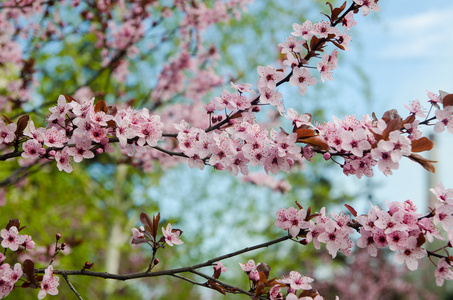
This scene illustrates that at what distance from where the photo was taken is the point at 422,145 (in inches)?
46.3

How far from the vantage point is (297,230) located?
4.19 feet

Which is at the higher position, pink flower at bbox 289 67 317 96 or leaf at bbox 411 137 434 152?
pink flower at bbox 289 67 317 96

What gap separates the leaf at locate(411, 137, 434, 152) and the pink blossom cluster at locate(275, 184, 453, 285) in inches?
5.2

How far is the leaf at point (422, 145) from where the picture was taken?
1169 mm

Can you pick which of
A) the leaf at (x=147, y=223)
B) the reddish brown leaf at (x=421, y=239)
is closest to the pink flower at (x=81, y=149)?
the leaf at (x=147, y=223)

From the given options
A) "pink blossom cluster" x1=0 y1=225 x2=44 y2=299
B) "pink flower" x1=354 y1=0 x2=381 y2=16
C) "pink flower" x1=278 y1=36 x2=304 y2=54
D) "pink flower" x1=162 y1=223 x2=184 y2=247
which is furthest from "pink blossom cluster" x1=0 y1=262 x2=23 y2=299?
"pink flower" x1=354 y1=0 x2=381 y2=16

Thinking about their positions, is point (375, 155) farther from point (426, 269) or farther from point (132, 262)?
point (426, 269)

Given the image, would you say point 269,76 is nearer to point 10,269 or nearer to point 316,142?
point 316,142

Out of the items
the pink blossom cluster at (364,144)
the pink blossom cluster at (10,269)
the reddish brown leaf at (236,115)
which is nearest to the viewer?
the pink blossom cluster at (364,144)

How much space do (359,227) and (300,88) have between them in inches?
19.3

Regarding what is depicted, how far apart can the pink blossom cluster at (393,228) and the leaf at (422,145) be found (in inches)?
5.2

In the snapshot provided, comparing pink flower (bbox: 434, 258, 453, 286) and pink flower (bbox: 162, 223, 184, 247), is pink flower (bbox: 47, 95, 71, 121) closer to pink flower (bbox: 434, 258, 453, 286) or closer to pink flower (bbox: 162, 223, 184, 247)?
pink flower (bbox: 162, 223, 184, 247)

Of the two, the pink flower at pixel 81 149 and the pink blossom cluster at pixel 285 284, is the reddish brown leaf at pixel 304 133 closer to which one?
the pink blossom cluster at pixel 285 284

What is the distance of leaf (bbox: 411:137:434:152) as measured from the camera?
117cm
